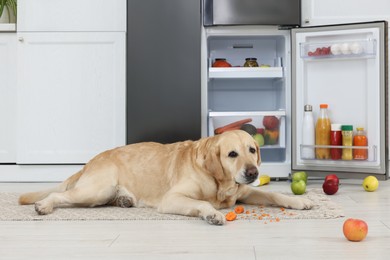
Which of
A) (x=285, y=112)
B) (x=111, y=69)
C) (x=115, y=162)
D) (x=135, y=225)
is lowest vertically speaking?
(x=135, y=225)

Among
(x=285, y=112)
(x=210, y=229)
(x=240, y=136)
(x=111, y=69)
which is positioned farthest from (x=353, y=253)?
(x=111, y=69)

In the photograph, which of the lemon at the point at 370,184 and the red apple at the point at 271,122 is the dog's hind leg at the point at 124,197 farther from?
the red apple at the point at 271,122

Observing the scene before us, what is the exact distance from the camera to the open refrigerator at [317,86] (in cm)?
358

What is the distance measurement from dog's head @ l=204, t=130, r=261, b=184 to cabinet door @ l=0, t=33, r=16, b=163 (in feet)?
6.72

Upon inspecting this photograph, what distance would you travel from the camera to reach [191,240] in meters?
1.92

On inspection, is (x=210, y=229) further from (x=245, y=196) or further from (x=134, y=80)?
(x=134, y=80)

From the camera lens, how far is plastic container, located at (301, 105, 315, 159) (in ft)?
12.2

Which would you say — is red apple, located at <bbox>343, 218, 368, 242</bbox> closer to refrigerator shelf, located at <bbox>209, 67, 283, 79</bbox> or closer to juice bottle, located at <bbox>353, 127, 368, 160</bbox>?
juice bottle, located at <bbox>353, 127, 368, 160</bbox>

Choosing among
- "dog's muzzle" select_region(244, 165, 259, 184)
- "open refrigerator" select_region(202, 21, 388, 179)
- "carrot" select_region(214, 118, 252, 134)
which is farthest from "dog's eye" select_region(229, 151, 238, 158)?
"carrot" select_region(214, 118, 252, 134)

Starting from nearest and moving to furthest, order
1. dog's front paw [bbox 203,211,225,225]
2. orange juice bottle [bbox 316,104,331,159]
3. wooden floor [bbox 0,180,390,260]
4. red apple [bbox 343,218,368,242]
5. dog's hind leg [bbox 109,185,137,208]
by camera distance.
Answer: wooden floor [bbox 0,180,390,260], red apple [bbox 343,218,368,242], dog's front paw [bbox 203,211,225,225], dog's hind leg [bbox 109,185,137,208], orange juice bottle [bbox 316,104,331,159]

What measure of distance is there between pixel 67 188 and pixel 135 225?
63 cm

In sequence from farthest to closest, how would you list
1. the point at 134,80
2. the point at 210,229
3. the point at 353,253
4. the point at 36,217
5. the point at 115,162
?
the point at 134,80
the point at 115,162
the point at 36,217
the point at 210,229
the point at 353,253

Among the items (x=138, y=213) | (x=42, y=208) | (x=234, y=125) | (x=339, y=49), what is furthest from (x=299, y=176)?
A: (x=42, y=208)

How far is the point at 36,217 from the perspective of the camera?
7.77 feet
